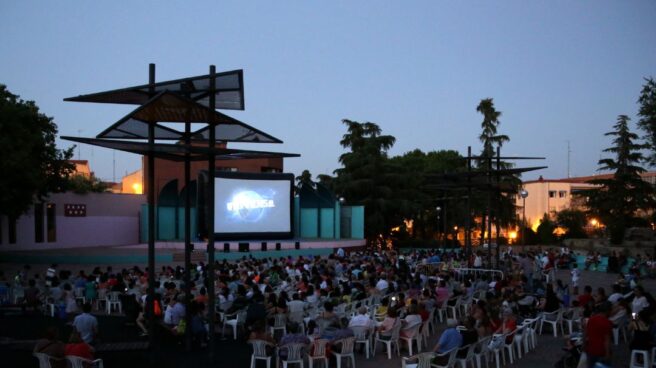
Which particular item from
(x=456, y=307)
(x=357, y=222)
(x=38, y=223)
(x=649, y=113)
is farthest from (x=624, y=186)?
(x=38, y=223)

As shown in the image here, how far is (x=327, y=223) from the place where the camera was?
38594 mm

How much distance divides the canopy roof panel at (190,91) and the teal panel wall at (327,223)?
29682mm

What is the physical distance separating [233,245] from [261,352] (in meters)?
23.8

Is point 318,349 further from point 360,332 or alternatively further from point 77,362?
point 77,362

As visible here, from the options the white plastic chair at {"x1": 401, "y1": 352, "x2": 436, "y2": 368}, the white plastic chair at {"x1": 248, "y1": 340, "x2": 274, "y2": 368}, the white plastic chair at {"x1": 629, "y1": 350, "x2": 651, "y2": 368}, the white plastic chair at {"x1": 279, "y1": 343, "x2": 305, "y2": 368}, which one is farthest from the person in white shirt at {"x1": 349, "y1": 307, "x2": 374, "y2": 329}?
the white plastic chair at {"x1": 629, "y1": 350, "x2": 651, "y2": 368}

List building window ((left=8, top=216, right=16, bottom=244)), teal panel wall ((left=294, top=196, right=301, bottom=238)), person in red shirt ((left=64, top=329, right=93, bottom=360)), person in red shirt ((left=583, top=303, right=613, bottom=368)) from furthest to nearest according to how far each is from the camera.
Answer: teal panel wall ((left=294, top=196, right=301, bottom=238))
building window ((left=8, top=216, right=16, bottom=244))
person in red shirt ((left=64, top=329, right=93, bottom=360))
person in red shirt ((left=583, top=303, right=613, bottom=368))

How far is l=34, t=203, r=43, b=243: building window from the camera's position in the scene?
3150 cm

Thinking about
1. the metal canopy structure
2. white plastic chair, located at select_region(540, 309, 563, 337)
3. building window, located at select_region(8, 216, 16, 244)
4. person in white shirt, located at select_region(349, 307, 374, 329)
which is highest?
the metal canopy structure

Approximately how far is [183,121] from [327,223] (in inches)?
1185

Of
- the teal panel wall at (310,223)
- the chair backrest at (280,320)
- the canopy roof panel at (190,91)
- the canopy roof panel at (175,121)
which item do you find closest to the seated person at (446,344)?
the chair backrest at (280,320)

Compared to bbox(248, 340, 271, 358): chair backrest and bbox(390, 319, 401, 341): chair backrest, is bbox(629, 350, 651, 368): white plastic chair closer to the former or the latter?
bbox(390, 319, 401, 341): chair backrest

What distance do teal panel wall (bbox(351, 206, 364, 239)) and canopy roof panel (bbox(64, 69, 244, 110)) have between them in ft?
97.9

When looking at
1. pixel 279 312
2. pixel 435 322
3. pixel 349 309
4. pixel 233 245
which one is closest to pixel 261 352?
pixel 279 312

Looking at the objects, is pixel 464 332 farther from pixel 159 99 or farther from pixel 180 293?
pixel 180 293
